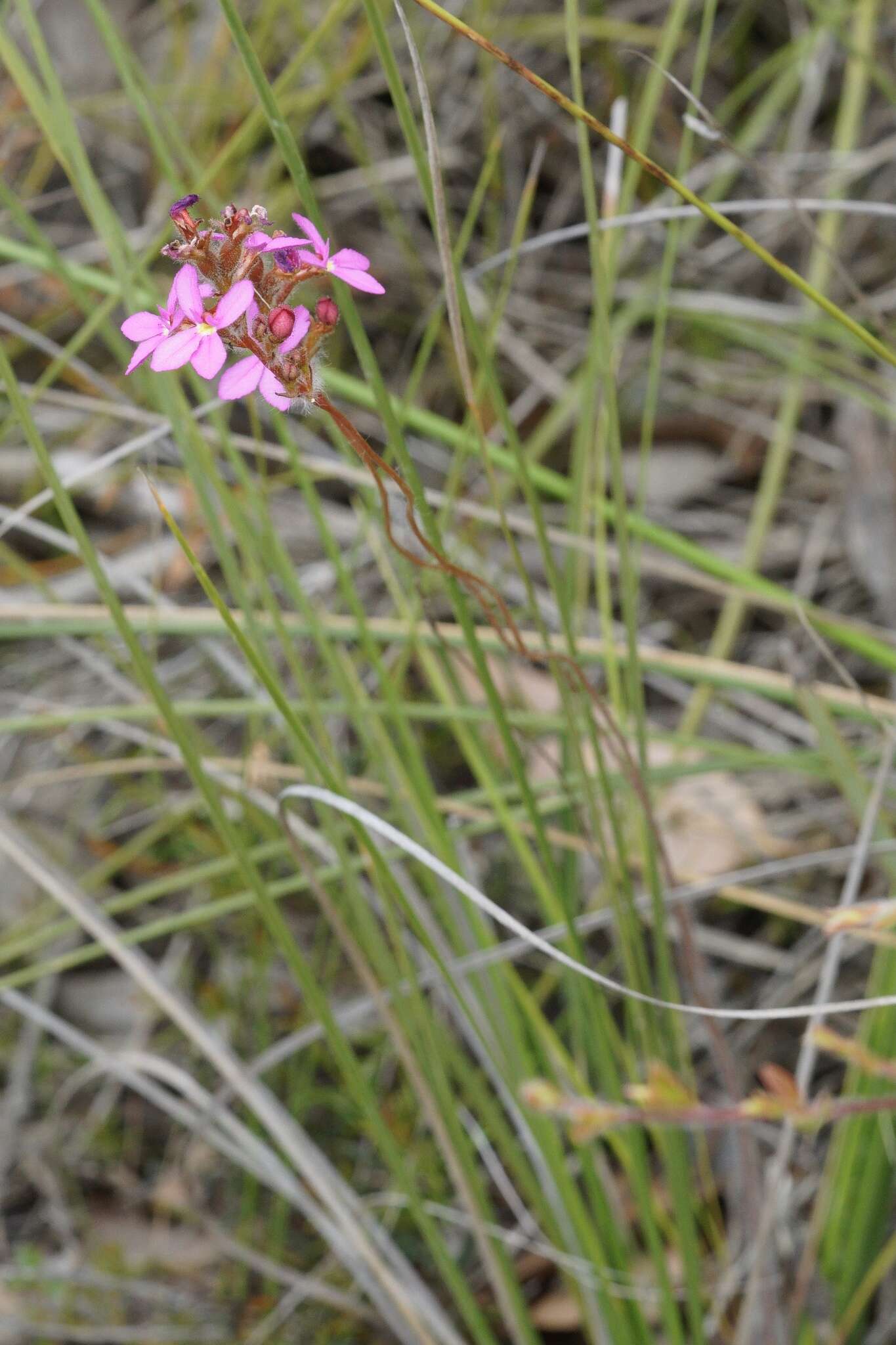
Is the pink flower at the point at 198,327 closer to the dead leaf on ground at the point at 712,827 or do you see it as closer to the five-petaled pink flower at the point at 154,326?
the five-petaled pink flower at the point at 154,326

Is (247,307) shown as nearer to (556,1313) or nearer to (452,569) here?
(452,569)

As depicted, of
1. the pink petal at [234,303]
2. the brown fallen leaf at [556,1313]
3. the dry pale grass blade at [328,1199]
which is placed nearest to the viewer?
the pink petal at [234,303]

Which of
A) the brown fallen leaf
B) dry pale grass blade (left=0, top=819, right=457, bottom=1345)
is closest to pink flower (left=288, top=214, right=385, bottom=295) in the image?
dry pale grass blade (left=0, top=819, right=457, bottom=1345)

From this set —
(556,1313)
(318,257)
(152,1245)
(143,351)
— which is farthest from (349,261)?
(152,1245)

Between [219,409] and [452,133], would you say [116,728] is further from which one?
[452,133]

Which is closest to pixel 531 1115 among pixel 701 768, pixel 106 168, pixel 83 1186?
pixel 701 768

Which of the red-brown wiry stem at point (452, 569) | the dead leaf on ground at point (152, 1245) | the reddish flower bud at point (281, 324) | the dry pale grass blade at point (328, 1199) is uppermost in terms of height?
the reddish flower bud at point (281, 324)

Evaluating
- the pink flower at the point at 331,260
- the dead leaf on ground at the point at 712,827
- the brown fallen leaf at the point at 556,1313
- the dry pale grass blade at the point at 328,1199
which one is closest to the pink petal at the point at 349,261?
the pink flower at the point at 331,260
